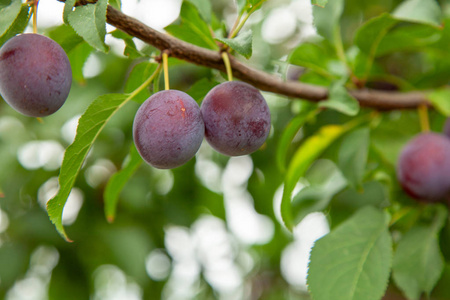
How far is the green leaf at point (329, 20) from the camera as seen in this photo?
1195mm

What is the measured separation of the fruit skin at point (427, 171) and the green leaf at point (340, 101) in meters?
0.27

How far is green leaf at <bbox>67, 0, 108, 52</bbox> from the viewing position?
0.60 metres

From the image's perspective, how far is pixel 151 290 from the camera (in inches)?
64.8

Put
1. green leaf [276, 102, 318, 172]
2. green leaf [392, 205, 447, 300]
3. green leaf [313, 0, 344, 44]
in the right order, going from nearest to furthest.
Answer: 1. green leaf [392, 205, 447, 300]
2. green leaf [276, 102, 318, 172]
3. green leaf [313, 0, 344, 44]

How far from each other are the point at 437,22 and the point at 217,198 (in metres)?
1.03

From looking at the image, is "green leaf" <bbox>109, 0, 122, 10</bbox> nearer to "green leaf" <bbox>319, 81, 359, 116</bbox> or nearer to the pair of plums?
the pair of plums

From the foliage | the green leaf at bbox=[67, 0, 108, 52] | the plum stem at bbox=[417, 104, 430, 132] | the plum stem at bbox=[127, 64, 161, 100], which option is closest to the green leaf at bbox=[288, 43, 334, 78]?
the foliage

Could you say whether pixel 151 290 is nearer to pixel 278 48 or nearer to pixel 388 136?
pixel 388 136

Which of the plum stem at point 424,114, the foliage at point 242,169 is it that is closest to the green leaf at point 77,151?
the foliage at point 242,169

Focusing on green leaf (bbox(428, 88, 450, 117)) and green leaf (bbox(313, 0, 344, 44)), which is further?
green leaf (bbox(313, 0, 344, 44))

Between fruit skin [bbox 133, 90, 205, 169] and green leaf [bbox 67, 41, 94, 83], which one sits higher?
fruit skin [bbox 133, 90, 205, 169]

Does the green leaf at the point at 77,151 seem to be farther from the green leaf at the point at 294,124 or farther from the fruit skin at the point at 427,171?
the fruit skin at the point at 427,171

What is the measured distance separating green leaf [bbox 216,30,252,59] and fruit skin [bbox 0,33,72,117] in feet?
0.77

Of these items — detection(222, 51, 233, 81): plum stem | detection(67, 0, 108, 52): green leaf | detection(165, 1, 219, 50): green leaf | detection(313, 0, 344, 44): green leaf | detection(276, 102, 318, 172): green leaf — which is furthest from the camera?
detection(313, 0, 344, 44): green leaf
